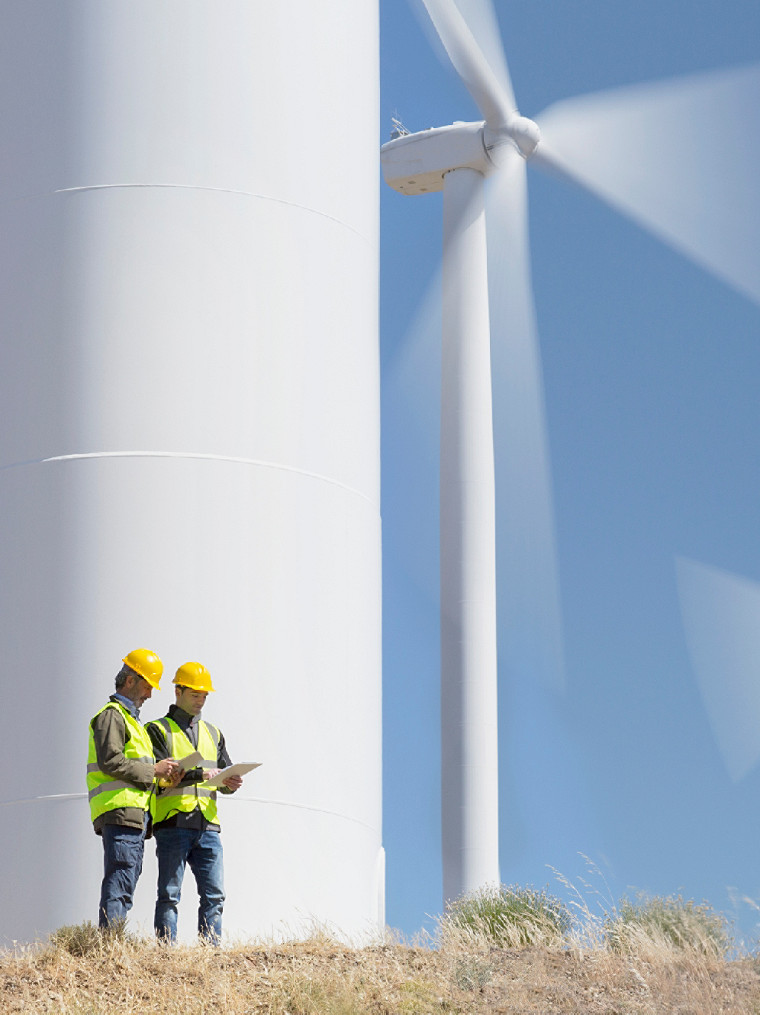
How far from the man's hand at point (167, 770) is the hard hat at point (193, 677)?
2.92ft

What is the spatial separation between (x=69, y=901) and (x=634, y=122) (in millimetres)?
14138

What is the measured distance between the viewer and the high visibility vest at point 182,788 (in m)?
13.7

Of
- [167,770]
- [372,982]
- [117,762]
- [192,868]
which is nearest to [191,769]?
[167,770]

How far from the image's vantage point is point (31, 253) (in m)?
18.4

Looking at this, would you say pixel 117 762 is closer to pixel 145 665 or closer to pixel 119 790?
pixel 119 790

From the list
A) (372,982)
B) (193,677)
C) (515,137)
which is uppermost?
(515,137)

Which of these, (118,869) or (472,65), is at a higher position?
(472,65)

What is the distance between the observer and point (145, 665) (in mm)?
13344

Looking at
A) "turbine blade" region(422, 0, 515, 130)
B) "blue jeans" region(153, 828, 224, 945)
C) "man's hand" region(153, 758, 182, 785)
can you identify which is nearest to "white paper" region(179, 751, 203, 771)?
"man's hand" region(153, 758, 182, 785)

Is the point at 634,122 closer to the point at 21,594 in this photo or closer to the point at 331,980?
the point at 21,594

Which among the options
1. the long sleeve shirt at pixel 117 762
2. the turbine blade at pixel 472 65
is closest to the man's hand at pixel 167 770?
the long sleeve shirt at pixel 117 762

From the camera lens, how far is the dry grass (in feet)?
36.7

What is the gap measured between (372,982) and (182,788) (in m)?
2.67

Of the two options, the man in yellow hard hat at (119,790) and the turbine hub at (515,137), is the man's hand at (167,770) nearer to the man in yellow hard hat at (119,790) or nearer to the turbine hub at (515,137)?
the man in yellow hard hat at (119,790)
